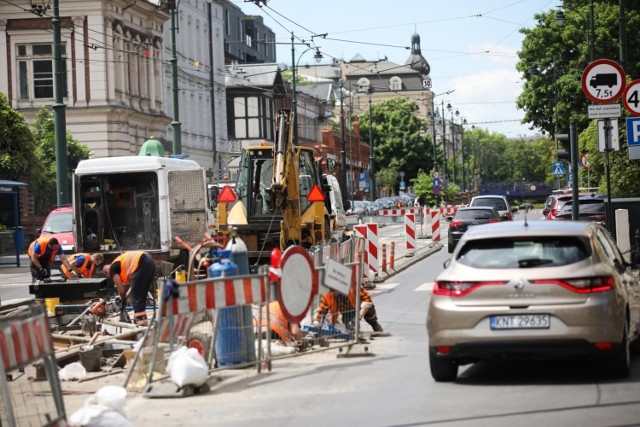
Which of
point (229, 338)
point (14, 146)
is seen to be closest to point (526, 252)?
point (229, 338)

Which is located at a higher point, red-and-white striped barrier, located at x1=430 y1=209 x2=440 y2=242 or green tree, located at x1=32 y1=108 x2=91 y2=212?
green tree, located at x1=32 y1=108 x2=91 y2=212

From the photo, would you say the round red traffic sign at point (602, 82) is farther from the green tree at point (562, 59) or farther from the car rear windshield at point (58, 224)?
the green tree at point (562, 59)

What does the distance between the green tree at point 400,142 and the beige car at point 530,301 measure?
400ft

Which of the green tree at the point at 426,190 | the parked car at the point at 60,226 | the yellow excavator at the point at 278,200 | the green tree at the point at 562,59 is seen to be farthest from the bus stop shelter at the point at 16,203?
the green tree at the point at 426,190

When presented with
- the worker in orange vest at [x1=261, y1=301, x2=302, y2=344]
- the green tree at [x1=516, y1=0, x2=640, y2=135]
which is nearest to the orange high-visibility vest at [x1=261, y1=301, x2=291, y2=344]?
the worker in orange vest at [x1=261, y1=301, x2=302, y2=344]

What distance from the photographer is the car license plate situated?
11125 millimetres

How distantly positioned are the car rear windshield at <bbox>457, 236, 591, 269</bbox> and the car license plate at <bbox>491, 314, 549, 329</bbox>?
47 cm

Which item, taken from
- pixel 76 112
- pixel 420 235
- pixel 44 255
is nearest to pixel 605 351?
pixel 44 255

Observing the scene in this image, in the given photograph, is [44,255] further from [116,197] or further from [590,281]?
[590,281]

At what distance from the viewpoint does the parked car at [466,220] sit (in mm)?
40688

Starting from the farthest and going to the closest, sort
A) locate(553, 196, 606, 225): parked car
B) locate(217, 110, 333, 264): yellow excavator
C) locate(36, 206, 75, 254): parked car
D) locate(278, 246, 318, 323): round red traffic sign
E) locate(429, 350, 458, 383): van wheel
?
locate(553, 196, 606, 225): parked car → locate(36, 206, 75, 254): parked car → locate(217, 110, 333, 264): yellow excavator → locate(278, 246, 318, 323): round red traffic sign → locate(429, 350, 458, 383): van wheel

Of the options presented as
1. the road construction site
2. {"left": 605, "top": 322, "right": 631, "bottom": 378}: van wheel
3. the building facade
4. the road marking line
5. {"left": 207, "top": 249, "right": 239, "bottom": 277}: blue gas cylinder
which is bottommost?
the road marking line

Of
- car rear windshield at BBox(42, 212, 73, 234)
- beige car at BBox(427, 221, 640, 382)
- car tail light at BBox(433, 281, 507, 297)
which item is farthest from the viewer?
car rear windshield at BBox(42, 212, 73, 234)

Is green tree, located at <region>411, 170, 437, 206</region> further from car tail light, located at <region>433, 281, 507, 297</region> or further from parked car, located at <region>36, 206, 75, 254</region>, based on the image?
car tail light, located at <region>433, 281, 507, 297</region>
